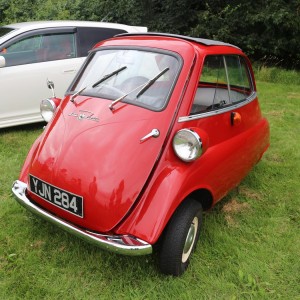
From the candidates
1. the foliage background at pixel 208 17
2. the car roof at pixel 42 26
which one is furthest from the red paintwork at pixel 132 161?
the foliage background at pixel 208 17

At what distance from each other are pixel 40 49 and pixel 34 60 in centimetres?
19

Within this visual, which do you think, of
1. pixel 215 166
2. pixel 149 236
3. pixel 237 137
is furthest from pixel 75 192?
pixel 237 137

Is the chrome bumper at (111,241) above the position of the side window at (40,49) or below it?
below

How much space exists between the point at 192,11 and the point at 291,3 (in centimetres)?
292

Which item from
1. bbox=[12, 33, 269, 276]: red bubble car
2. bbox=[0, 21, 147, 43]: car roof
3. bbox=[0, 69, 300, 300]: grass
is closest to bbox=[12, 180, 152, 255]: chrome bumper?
bbox=[12, 33, 269, 276]: red bubble car

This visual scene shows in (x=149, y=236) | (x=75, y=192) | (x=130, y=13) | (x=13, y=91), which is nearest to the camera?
(x=149, y=236)

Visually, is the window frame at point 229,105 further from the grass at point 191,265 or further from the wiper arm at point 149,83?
the grass at point 191,265

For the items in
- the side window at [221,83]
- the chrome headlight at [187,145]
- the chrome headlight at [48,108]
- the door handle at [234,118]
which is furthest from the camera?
the chrome headlight at [48,108]

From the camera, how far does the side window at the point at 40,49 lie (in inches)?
194

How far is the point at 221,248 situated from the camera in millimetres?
2951

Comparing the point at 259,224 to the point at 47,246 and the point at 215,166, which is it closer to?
the point at 215,166

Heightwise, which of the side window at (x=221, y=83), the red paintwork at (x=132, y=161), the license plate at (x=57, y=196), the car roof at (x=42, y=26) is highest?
the car roof at (x=42, y=26)

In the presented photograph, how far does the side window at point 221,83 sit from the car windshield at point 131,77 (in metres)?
0.27

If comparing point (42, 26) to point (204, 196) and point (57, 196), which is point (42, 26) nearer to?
point (57, 196)
